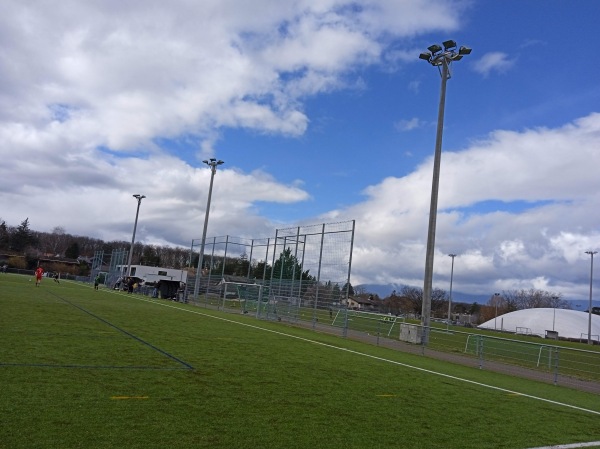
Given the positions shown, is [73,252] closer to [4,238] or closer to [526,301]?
[4,238]

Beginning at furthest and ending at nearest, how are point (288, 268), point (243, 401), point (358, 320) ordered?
point (288, 268), point (358, 320), point (243, 401)

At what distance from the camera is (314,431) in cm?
560

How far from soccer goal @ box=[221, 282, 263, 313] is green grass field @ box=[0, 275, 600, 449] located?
17.9m

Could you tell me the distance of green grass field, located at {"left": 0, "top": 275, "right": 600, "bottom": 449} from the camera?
509cm

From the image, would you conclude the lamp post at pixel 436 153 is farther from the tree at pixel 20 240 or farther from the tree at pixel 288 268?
the tree at pixel 20 240

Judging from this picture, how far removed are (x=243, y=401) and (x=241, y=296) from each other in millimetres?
26385

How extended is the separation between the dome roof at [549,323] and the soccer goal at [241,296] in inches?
2605

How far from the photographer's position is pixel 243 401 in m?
6.73

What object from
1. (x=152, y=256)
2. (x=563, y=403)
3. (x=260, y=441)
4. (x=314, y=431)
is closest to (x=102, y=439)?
(x=260, y=441)

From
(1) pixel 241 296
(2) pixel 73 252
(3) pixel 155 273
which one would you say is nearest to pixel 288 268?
(1) pixel 241 296

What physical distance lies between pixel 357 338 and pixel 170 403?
15685mm

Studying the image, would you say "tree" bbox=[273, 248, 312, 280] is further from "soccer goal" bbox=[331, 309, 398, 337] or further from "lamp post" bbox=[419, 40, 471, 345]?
"lamp post" bbox=[419, 40, 471, 345]

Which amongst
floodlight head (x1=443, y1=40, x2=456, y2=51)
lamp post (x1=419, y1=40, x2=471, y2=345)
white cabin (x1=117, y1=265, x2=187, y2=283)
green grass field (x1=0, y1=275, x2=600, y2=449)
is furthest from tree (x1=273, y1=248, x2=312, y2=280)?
white cabin (x1=117, y1=265, x2=187, y2=283)

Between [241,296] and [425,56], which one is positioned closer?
[425,56]
